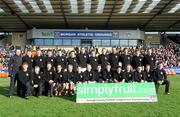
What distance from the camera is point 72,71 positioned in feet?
50.8

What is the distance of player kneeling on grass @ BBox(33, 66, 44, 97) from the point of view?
14680 mm

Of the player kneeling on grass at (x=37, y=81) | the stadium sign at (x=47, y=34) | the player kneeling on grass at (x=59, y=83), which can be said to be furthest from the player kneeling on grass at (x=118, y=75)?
the stadium sign at (x=47, y=34)

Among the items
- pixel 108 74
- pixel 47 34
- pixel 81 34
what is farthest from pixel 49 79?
pixel 47 34

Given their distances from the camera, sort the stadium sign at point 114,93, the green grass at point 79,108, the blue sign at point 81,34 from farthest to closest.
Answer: the blue sign at point 81,34
the stadium sign at point 114,93
the green grass at point 79,108

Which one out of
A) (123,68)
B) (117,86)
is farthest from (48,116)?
(123,68)

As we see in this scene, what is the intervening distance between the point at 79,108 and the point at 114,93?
5.64 ft

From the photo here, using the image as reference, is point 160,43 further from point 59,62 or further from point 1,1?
point 59,62

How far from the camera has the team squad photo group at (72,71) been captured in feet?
48.4

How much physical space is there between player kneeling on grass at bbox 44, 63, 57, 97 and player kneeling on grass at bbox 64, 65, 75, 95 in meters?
0.53

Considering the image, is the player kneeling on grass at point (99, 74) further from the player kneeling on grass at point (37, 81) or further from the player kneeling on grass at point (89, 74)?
the player kneeling on grass at point (37, 81)

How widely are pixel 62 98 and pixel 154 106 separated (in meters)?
3.79

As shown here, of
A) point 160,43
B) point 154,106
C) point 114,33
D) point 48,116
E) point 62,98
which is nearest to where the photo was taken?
point 48,116

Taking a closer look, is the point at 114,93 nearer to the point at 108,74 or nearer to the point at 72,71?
the point at 108,74

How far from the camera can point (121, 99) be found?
13352 millimetres
